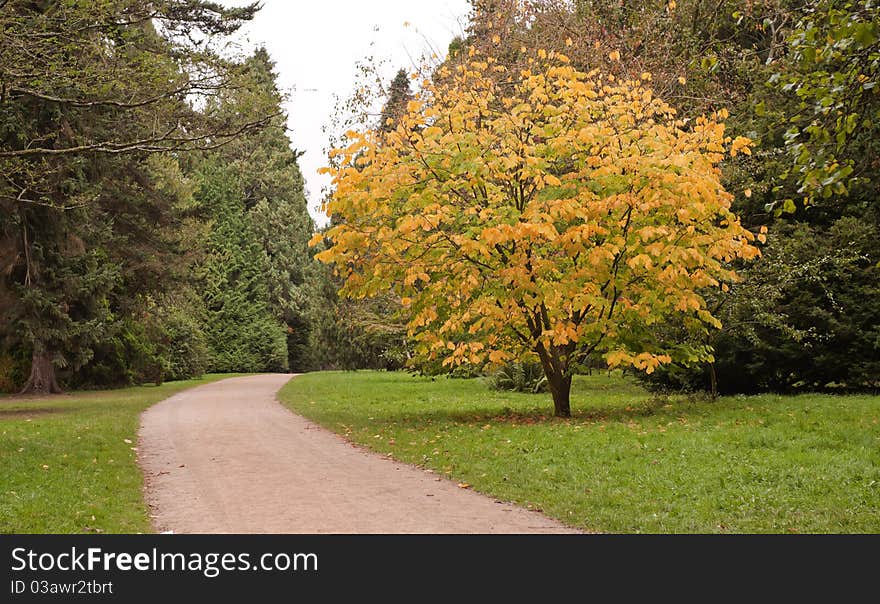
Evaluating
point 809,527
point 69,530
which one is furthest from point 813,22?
point 69,530

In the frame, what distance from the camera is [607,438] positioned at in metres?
11.3

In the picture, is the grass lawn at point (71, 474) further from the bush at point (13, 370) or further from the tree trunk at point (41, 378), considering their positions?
the bush at point (13, 370)

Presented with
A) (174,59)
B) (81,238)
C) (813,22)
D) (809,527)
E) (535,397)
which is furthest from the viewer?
(81,238)

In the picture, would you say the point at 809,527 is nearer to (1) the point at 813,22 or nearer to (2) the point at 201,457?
(1) the point at 813,22

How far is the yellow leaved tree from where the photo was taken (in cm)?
1284

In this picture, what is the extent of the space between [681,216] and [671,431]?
330 centimetres

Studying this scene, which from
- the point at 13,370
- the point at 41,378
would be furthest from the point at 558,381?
the point at 13,370

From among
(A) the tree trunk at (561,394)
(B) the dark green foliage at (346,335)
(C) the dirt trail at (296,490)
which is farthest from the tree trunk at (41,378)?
(A) the tree trunk at (561,394)

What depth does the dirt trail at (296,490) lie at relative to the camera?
22.7 ft

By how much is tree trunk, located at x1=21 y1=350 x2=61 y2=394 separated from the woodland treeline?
71 millimetres

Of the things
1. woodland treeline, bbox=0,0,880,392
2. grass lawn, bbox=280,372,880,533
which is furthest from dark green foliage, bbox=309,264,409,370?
grass lawn, bbox=280,372,880,533

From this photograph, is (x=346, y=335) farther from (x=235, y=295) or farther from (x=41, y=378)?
(x=41, y=378)

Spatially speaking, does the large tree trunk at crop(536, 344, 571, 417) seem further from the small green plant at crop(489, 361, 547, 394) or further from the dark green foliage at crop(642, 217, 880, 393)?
the small green plant at crop(489, 361, 547, 394)

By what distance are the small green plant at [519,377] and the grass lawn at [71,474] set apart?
995cm
